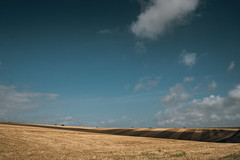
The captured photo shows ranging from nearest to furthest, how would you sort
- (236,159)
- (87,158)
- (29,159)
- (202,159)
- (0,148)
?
(236,159) < (202,159) < (29,159) < (87,158) < (0,148)

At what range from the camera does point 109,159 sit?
19891 millimetres

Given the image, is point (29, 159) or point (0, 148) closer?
point (29, 159)

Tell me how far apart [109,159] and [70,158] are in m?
4.37

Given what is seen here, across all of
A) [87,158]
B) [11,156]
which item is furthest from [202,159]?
[11,156]

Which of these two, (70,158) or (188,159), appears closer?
(188,159)

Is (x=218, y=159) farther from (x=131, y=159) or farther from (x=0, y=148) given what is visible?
(x=0, y=148)

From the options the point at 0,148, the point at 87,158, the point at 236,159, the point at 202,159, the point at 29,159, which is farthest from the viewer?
the point at 0,148

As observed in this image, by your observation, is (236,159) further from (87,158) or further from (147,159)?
(87,158)

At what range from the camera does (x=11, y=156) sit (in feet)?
65.6

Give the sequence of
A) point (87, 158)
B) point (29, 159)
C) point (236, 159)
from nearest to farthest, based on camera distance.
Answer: point (236, 159) → point (29, 159) → point (87, 158)

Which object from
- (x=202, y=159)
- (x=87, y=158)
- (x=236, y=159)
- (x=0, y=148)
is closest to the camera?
(x=236, y=159)

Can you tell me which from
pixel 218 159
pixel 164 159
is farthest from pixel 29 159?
pixel 218 159

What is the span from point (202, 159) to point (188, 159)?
4.28 feet

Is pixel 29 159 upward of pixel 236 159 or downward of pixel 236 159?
downward
